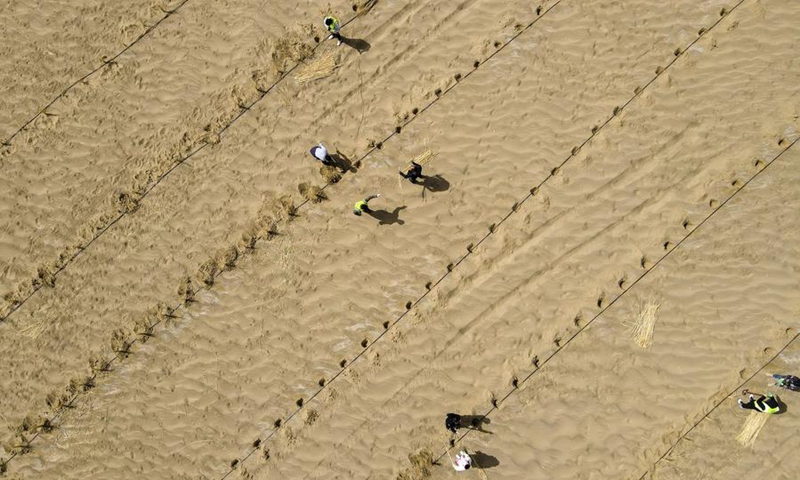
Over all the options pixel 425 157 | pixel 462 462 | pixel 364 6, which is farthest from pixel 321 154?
pixel 462 462

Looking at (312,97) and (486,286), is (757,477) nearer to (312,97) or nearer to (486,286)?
(486,286)

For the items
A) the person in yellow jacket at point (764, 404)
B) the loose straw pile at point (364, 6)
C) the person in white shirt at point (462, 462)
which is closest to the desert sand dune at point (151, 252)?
the loose straw pile at point (364, 6)

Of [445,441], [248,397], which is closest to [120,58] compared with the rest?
[248,397]

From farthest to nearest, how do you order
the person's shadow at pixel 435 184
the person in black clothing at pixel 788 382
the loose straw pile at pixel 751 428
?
the person's shadow at pixel 435 184 → the loose straw pile at pixel 751 428 → the person in black clothing at pixel 788 382

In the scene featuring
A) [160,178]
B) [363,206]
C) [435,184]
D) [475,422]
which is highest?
[160,178]

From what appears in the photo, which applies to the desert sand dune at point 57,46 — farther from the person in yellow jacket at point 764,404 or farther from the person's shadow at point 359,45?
the person in yellow jacket at point 764,404

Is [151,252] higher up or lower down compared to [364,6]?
lower down

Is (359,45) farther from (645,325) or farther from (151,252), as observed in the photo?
(645,325)
